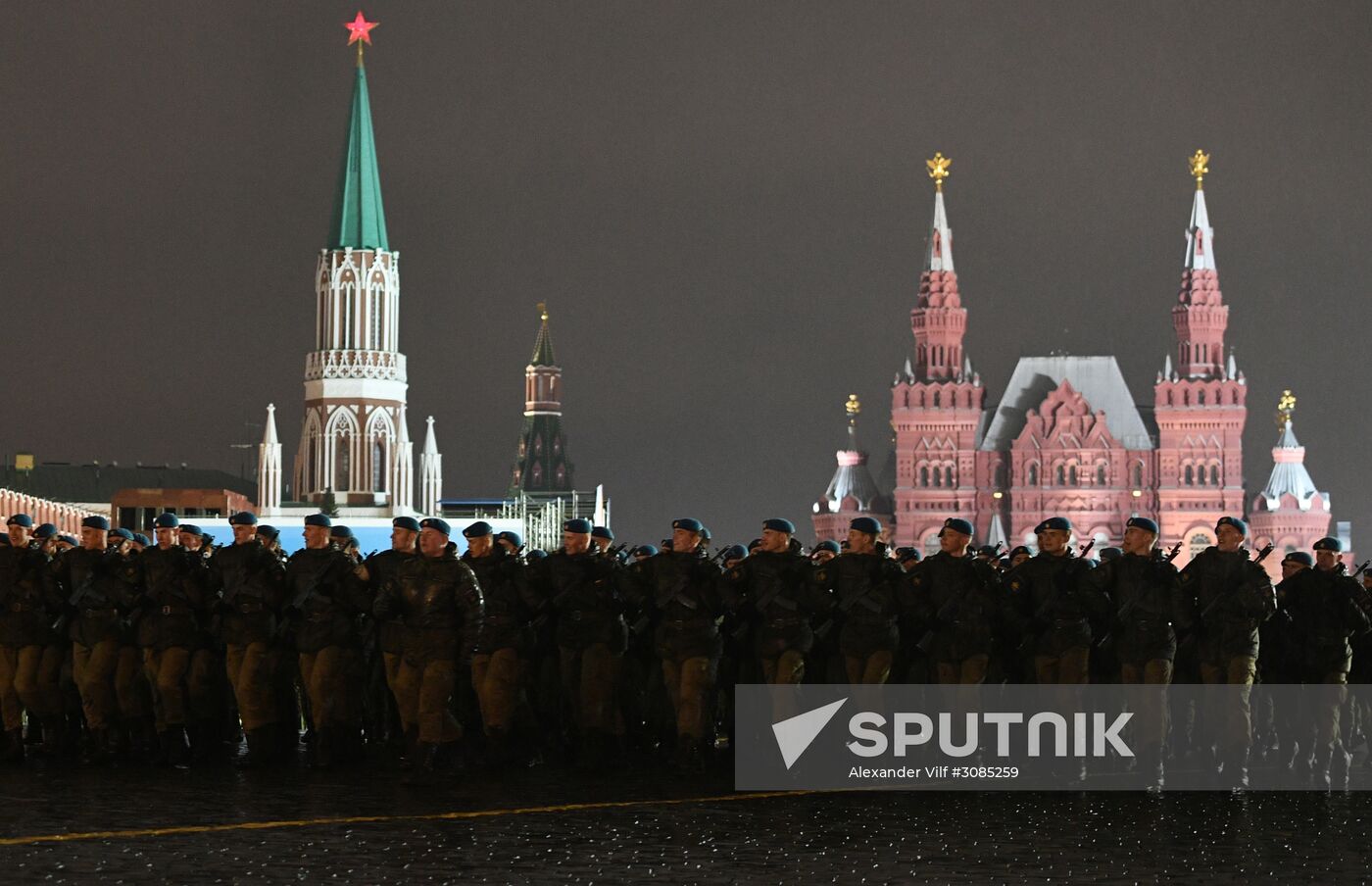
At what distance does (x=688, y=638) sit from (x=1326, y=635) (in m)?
5.12

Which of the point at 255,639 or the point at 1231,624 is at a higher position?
the point at 1231,624

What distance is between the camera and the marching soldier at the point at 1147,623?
1736cm

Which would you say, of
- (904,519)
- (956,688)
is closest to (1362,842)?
(956,688)

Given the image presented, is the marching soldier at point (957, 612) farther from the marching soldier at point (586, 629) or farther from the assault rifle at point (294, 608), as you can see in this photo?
the assault rifle at point (294, 608)

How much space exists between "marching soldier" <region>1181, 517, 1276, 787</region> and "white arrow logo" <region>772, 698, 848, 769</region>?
2.80 m

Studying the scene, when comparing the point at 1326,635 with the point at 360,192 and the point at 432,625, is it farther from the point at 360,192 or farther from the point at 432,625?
the point at 360,192

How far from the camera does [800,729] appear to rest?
17.5 metres

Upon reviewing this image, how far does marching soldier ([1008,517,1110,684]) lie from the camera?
57.3ft

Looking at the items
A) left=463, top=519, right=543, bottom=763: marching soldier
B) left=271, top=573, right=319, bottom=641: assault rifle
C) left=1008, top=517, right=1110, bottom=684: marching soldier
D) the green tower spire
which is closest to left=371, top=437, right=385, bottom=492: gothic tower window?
the green tower spire

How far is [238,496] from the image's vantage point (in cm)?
9544

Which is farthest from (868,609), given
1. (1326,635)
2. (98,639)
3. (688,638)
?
(98,639)

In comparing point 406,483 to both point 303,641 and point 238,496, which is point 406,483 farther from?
point 303,641

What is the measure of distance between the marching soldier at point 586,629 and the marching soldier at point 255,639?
206cm

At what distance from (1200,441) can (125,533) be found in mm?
134759
